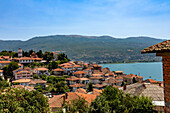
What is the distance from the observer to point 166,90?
17.6 feet

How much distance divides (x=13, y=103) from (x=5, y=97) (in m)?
1.61

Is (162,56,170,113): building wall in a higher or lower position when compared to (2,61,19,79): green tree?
higher

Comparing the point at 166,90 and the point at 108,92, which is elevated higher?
the point at 166,90

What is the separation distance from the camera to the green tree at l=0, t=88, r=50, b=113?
12.0 metres

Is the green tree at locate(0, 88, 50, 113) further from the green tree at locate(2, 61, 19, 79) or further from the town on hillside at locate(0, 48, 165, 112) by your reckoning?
the green tree at locate(2, 61, 19, 79)

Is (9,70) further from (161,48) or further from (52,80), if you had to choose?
(161,48)

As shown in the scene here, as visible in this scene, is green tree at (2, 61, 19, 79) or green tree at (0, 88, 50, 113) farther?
green tree at (2, 61, 19, 79)

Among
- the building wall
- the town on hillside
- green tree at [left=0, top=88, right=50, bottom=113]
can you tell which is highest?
the building wall

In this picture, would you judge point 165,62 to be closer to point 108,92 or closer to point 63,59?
point 108,92

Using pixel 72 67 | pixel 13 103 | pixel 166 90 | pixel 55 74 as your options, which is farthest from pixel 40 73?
pixel 166 90

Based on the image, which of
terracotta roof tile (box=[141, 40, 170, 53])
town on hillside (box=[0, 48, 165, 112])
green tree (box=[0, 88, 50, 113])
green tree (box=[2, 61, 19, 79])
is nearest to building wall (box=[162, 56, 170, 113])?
terracotta roof tile (box=[141, 40, 170, 53])

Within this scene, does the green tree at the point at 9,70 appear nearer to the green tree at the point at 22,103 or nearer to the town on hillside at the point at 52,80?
the town on hillside at the point at 52,80

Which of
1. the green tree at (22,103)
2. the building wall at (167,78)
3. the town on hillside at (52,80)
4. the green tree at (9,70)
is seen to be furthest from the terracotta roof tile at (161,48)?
the green tree at (9,70)

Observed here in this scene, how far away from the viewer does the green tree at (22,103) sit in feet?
39.3
